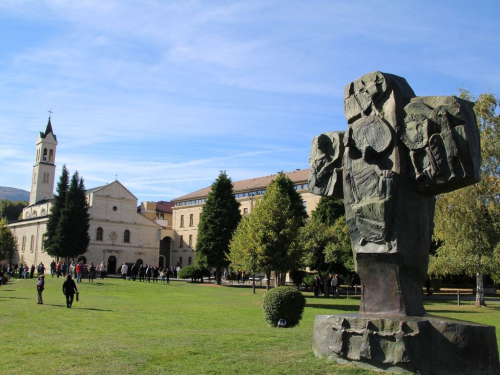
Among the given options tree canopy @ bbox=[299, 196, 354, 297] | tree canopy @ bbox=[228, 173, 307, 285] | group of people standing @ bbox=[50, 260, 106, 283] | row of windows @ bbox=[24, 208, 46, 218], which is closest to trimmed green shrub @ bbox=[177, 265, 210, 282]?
group of people standing @ bbox=[50, 260, 106, 283]

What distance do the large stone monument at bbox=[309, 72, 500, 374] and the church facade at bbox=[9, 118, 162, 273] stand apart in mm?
66301

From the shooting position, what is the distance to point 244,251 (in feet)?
100.0

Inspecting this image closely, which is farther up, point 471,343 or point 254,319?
point 471,343

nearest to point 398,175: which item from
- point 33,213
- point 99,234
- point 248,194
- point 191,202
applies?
point 248,194

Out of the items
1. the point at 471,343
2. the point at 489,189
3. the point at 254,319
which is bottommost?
the point at 254,319

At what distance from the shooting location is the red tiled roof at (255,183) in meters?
68.9

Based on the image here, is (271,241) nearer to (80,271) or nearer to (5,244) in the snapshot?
(80,271)

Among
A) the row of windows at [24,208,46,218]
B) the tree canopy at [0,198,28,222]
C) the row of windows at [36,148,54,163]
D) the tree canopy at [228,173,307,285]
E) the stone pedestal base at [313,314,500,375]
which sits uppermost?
the row of windows at [36,148,54,163]

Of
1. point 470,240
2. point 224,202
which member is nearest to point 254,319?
point 470,240

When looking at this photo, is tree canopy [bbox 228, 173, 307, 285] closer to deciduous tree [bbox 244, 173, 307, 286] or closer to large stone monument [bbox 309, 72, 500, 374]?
deciduous tree [bbox 244, 173, 307, 286]

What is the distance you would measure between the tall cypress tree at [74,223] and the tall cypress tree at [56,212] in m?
1.08

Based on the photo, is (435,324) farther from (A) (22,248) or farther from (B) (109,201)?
(A) (22,248)

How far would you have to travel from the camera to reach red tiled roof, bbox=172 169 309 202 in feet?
226

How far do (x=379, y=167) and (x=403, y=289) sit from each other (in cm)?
181
